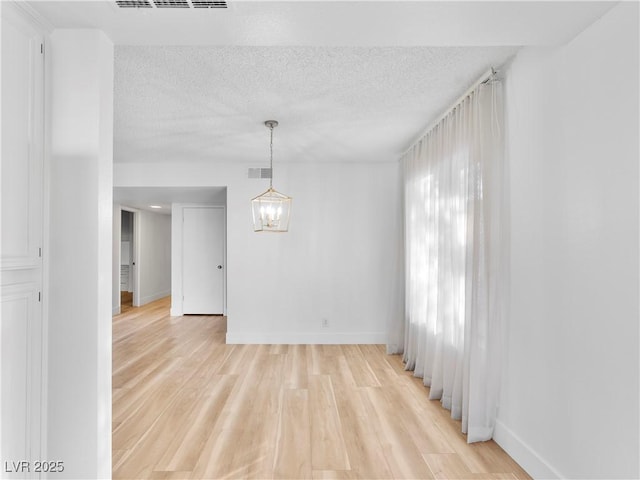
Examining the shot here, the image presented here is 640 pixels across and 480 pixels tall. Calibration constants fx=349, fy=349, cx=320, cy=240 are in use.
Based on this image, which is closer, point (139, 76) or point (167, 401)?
point (139, 76)

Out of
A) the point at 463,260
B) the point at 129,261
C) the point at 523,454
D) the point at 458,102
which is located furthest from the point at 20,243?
the point at 129,261

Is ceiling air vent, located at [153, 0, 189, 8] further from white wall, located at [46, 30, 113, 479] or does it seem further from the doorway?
the doorway

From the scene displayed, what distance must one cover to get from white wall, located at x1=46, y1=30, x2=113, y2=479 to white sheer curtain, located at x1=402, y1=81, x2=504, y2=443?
227cm

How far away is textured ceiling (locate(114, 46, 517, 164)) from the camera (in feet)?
7.47

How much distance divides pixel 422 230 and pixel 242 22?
9.02ft

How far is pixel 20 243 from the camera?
149 centimetres

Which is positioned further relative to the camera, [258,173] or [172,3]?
[258,173]

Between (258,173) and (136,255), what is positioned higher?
(258,173)

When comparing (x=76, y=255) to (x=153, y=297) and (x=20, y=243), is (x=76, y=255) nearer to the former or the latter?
(x=20, y=243)

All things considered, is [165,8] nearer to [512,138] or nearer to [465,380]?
[512,138]

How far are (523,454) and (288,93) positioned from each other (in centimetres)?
296

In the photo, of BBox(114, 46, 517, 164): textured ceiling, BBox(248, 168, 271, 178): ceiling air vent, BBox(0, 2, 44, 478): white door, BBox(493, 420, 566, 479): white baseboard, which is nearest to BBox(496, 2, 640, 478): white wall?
BBox(493, 420, 566, 479): white baseboard

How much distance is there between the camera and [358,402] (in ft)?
10.1

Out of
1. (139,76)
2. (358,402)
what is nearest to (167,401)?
(358,402)
